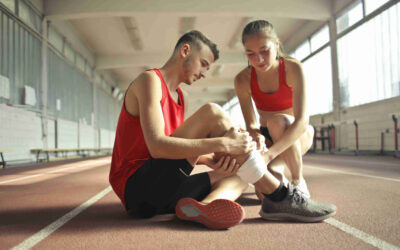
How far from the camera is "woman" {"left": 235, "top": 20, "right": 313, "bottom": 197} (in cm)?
207

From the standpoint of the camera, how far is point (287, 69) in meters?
2.30

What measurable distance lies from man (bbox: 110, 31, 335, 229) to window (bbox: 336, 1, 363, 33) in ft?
28.8

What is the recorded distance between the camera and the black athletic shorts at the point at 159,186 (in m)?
1.67

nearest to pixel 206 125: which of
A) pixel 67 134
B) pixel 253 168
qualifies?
pixel 253 168

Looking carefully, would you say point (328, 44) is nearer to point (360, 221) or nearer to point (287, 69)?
point (287, 69)

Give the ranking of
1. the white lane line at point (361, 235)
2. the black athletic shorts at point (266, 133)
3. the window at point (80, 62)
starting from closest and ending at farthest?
the white lane line at point (361, 235)
the black athletic shorts at point (266, 133)
the window at point (80, 62)

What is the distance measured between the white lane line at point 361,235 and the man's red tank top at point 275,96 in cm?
104

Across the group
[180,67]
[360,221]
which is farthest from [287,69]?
[360,221]

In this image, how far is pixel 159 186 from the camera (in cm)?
169

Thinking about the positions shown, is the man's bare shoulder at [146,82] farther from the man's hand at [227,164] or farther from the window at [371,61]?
the window at [371,61]

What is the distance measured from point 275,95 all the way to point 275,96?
0.01m

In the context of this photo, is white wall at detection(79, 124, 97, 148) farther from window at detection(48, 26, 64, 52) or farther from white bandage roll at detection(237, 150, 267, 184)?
white bandage roll at detection(237, 150, 267, 184)

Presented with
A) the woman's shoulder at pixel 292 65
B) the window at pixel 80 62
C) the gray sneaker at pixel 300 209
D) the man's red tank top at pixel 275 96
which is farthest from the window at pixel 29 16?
the gray sneaker at pixel 300 209

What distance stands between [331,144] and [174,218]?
10.1 m
